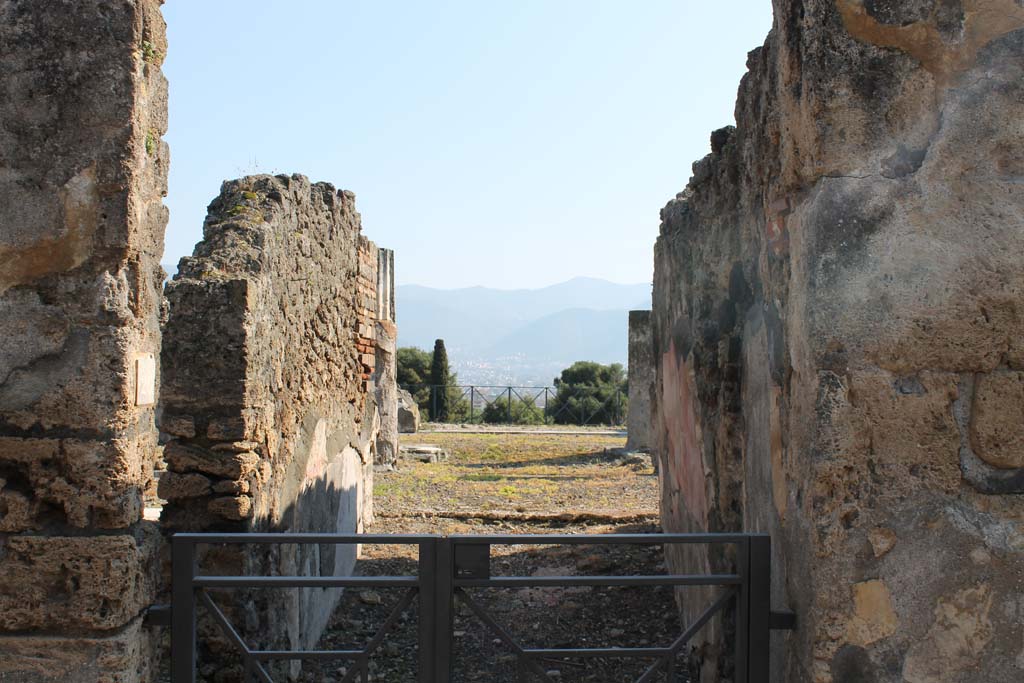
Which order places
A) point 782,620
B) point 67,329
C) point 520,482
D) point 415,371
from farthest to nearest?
point 415,371 → point 520,482 → point 782,620 → point 67,329

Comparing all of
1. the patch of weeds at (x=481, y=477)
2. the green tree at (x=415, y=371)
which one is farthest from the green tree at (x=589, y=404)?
the patch of weeds at (x=481, y=477)

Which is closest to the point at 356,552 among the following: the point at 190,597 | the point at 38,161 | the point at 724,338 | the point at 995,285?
the point at 724,338

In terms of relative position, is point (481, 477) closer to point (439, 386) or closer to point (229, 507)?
point (229, 507)

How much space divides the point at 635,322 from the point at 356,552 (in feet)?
32.2

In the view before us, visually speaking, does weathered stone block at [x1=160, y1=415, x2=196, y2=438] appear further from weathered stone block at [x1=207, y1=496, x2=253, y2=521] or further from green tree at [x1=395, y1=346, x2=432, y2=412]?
green tree at [x1=395, y1=346, x2=432, y2=412]

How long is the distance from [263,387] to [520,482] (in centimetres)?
744

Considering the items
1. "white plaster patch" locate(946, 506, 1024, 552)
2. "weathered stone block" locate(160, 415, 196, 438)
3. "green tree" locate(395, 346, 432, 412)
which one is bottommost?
"white plaster patch" locate(946, 506, 1024, 552)

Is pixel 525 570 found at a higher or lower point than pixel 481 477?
lower

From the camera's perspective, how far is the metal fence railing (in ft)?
83.3

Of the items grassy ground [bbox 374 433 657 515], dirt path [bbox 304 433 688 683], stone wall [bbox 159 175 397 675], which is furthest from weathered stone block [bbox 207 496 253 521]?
grassy ground [bbox 374 433 657 515]

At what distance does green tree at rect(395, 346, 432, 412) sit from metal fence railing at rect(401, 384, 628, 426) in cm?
3

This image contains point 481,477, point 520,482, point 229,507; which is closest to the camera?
point 229,507

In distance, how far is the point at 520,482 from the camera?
11.8m

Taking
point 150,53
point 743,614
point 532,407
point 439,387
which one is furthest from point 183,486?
point 532,407
